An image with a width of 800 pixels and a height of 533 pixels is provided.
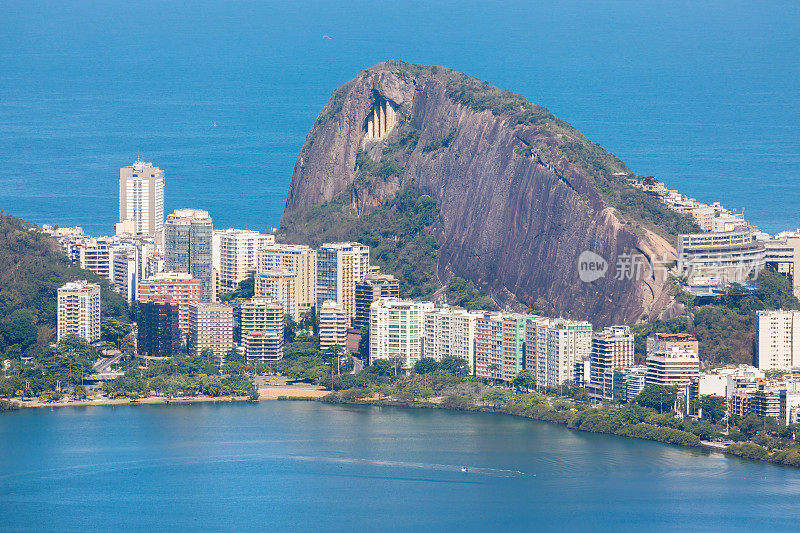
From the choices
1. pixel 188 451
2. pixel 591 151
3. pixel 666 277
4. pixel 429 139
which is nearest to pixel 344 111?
pixel 429 139

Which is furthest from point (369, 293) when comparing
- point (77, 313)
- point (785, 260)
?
point (785, 260)

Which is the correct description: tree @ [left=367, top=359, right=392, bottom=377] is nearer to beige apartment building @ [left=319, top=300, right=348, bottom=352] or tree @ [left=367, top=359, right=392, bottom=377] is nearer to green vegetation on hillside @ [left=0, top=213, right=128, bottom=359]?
beige apartment building @ [left=319, top=300, right=348, bottom=352]

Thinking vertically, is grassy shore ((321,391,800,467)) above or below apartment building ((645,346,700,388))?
below

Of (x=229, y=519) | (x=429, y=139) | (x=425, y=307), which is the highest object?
(x=429, y=139)

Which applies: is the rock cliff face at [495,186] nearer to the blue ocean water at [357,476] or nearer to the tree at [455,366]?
the tree at [455,366]

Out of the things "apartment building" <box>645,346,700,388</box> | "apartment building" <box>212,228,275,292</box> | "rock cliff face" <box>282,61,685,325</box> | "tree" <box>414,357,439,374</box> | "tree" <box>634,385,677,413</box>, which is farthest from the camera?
"apartment building" <box>212,228,275,292</box>

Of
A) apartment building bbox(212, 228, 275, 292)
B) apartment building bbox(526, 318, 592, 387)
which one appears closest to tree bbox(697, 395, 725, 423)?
apartment building bbox(526, 318, 592, 387)

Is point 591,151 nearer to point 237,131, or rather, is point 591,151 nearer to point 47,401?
point 47,401
